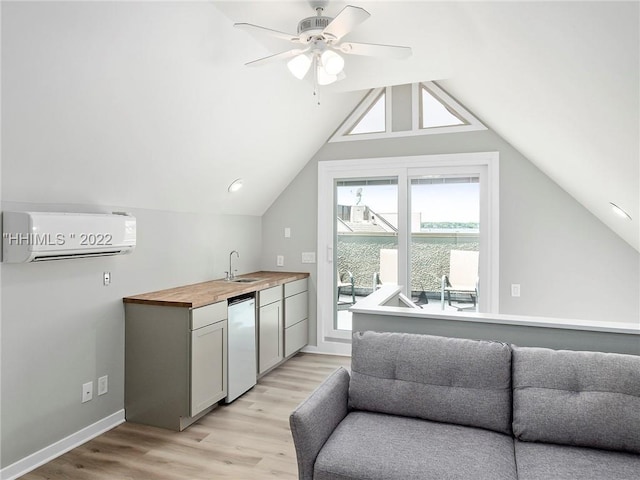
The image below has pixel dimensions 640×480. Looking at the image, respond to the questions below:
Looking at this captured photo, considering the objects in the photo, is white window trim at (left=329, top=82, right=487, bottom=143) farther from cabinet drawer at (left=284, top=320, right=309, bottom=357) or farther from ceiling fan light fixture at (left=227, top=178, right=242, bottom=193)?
cabinet drawer at (left=284, top=320, right=309, bottom=357)

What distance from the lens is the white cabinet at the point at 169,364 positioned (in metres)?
2.92

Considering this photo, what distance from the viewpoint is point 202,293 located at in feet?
10.9

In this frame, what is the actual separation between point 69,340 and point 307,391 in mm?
1962

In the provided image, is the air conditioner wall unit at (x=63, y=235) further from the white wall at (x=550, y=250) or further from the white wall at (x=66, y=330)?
the white wall at (x=550, y=250)

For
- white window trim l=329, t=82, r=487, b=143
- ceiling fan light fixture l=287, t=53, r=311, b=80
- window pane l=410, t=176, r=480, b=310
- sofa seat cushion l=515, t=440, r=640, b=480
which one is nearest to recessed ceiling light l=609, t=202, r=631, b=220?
window pane l=410, t=176, r=480, b=310

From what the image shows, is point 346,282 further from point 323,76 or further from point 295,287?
point 323,76

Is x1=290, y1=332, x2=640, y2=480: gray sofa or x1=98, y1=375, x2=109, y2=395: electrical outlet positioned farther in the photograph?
x1=98, y1=375, x2=109, y2=395: electrical outlet

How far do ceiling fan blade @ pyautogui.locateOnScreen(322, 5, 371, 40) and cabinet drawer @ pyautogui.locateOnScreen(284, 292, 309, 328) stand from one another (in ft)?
9.18

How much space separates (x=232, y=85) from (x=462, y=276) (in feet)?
9.75

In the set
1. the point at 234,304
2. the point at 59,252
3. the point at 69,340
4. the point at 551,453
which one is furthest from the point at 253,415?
the point at 551,453

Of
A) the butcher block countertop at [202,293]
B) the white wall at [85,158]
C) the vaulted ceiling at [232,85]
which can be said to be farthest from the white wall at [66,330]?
the vaulted ceiling at [232,85]

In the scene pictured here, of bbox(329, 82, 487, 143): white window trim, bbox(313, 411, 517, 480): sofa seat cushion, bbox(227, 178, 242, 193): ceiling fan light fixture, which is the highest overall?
bbox(329, 82, 487, 143): white window trim

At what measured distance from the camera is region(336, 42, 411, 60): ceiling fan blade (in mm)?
2400

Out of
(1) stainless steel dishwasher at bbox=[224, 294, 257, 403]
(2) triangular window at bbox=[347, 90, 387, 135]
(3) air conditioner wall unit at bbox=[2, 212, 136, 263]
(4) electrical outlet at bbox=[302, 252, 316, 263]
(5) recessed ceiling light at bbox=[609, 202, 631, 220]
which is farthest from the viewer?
(4) electrical outlet at bbox=[302, 252, 316, 263]
